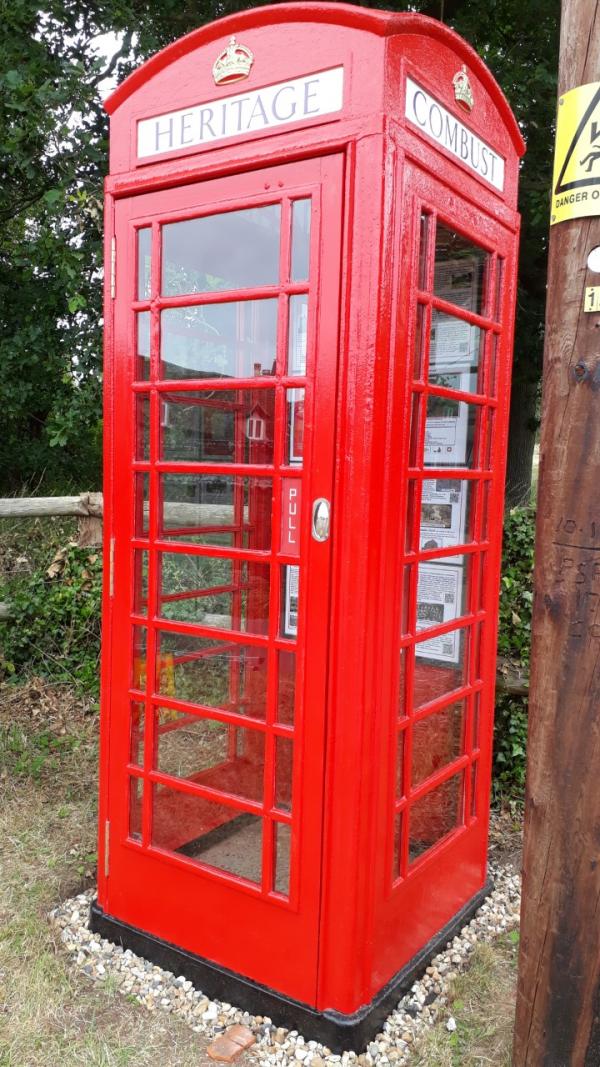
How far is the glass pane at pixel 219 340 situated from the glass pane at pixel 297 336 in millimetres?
73

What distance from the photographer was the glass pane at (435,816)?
2.63 m

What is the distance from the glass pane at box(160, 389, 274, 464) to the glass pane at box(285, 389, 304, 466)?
7cm

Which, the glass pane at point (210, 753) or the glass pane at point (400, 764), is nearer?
the glass pane at point (400, 764)

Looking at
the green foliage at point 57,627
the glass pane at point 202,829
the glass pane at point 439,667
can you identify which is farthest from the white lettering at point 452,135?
the green foliage at point 57,627

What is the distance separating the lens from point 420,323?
2324 mm

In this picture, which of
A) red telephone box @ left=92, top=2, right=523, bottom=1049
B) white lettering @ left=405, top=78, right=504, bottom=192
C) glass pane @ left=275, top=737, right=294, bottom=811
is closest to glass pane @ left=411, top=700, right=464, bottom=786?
red telephone box @ left=92, top=2, right=523, bottom=1049

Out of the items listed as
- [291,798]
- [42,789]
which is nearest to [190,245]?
[291,798]

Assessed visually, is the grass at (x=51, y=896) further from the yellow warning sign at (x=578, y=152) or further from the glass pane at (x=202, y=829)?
the yellow warning sign at (x=578, y=152)

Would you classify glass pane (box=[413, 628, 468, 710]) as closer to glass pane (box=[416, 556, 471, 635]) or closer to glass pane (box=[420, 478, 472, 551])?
glass pane (box=[416, 556, 471, 635])

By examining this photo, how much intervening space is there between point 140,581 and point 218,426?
0.61 metres

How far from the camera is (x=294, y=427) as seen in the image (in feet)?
7.53

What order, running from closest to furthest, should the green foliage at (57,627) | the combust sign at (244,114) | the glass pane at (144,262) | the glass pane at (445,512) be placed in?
the combust sign at (244,114) < the glass pane at (144,262) < the glass pane at (445,512) < the green foliage at (57,627)

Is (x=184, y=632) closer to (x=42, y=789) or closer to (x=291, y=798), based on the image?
(x=291, y=798)

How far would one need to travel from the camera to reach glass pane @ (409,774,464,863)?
2635 millimetres
